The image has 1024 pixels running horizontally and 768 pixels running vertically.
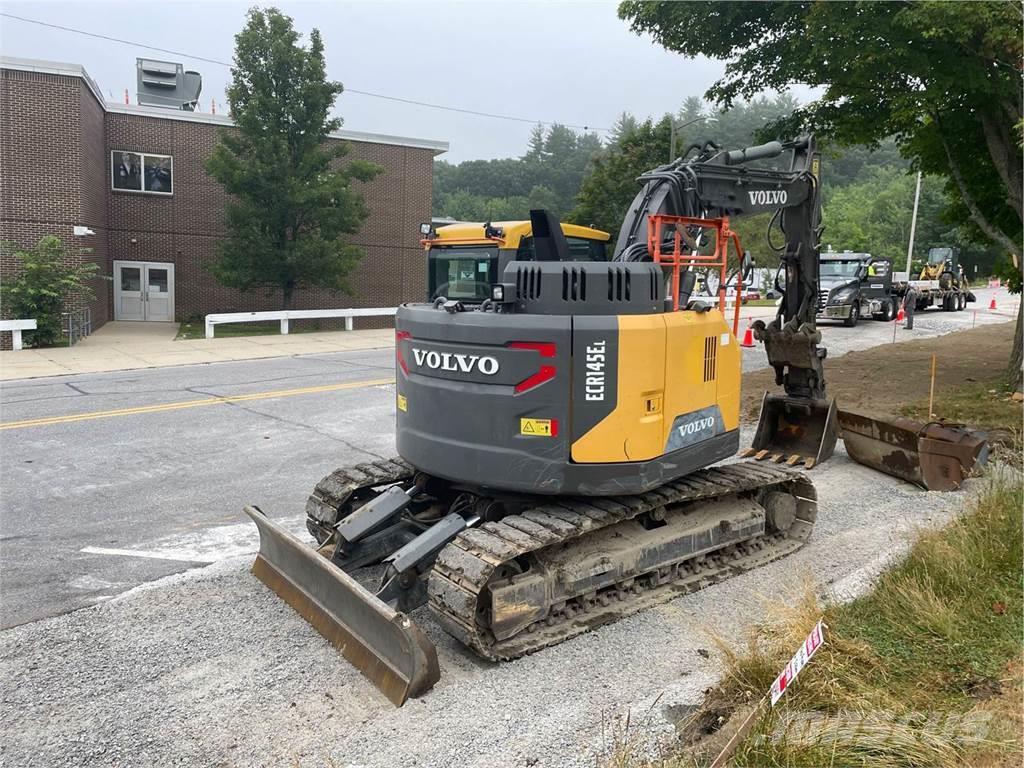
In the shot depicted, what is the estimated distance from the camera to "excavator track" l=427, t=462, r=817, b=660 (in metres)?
4.93

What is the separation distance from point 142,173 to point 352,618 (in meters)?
25.9

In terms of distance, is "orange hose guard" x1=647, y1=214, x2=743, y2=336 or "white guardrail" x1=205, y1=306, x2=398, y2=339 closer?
"orange hose guard" x1=647, y1=214, x2=743, y2=336

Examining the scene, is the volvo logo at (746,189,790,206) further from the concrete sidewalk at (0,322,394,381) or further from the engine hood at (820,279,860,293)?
the engine hood at (820,279,860,293)

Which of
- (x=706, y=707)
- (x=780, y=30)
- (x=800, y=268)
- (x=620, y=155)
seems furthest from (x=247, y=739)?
(x=620, y=155)

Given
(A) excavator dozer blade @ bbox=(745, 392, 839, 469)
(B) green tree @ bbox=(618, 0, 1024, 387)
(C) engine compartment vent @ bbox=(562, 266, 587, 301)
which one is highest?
(B) green tree @ bbox=(618, 0, 1024, 387)

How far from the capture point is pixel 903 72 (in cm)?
1230

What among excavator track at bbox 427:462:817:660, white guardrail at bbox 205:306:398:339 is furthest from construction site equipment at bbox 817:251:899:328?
excavator track at bbox 427:462:817:660

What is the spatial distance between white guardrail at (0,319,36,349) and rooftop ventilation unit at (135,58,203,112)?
12955 millimetres

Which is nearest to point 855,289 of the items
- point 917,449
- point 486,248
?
point 486,248

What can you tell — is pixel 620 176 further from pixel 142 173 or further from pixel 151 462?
pixel 151 462

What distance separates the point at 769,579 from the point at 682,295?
2.23 meters

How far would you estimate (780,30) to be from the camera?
13742 millimetres

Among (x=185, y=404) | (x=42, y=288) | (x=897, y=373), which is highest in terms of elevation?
(x=42, y=288)

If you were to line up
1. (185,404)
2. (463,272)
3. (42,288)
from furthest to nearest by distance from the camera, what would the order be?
(42,288), (185,404), (463,272)
